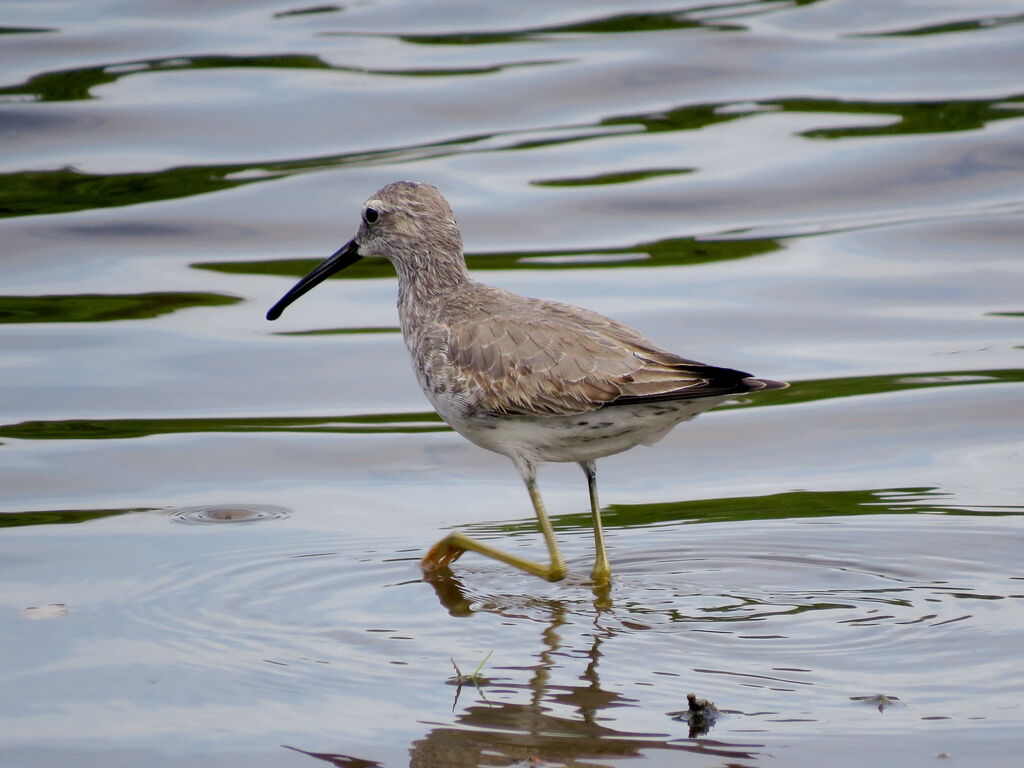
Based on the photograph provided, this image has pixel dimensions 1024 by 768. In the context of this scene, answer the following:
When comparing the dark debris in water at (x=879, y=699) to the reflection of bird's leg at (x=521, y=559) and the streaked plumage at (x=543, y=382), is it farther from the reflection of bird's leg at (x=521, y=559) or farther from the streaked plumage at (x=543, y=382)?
the reflection of bird's leg at (x=521, y=559)

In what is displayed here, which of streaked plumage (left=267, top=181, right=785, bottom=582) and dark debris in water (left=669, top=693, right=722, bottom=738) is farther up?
streaked plumage (left=267, top=181, right=785, bottom=582)

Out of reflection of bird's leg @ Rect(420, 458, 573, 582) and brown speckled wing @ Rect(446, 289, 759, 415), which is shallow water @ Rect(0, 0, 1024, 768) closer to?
reflection of bird's leg @ Rect(420, 458, 573, 582)

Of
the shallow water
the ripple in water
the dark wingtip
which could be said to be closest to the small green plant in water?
the shallow water

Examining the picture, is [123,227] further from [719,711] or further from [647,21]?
[719,711]

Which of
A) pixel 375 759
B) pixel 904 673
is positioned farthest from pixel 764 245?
pixel 375 759

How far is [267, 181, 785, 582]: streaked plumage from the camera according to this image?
7109 millimetres

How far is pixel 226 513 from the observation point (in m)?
8.67

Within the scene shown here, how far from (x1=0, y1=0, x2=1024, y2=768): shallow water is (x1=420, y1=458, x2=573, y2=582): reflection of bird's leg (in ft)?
0.40

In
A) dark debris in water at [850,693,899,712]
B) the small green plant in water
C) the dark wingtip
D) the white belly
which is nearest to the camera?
Result: dark debris in water at [850,693,899,712]

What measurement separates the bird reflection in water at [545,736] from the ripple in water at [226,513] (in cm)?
271

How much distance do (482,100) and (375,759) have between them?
41.2ft

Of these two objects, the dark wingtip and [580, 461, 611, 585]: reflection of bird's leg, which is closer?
the dark wingtip

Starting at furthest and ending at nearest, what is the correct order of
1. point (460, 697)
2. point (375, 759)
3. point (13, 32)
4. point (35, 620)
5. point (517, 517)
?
point (13, 32)
point (517, 517)
point (35, 620)
point (460, 697)
point (375, 759)

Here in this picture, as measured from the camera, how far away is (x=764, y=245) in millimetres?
13805
